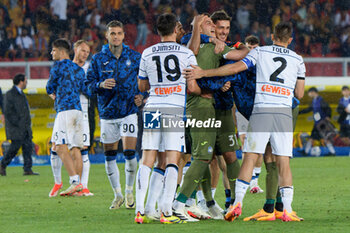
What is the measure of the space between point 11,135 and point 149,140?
8.00 meters

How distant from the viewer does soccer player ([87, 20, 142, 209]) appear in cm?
843

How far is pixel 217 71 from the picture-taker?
22.9 feet

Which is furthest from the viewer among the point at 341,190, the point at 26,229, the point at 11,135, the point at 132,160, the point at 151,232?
the point at 11,135

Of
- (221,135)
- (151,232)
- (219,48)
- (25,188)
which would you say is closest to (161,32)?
(219,48)

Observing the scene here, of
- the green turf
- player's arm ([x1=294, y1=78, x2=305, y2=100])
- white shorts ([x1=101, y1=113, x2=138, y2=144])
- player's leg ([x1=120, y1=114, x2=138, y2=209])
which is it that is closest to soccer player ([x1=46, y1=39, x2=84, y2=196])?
the green turf

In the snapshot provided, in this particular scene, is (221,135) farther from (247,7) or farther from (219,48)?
(247,7)

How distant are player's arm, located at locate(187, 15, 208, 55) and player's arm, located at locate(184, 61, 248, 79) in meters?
0.37

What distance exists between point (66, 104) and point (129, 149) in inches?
81.5

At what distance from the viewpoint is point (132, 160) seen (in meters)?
8.37

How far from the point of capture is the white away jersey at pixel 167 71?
6809 millimetres

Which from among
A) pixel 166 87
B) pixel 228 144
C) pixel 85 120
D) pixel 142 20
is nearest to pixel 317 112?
pixel 142 20

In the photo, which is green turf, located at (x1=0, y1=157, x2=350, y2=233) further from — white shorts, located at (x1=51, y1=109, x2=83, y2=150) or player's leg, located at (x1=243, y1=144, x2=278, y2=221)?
white shorts, located at (x1=51, y1=109, x2=83, y2=150)

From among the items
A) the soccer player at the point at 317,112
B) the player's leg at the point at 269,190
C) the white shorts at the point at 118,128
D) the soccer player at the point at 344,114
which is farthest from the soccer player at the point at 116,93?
the soccer player at the point at 344,114

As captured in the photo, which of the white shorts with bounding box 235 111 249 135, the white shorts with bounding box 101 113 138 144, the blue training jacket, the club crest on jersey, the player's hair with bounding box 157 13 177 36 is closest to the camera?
the player's hair with bounding box 157 13 177 36
